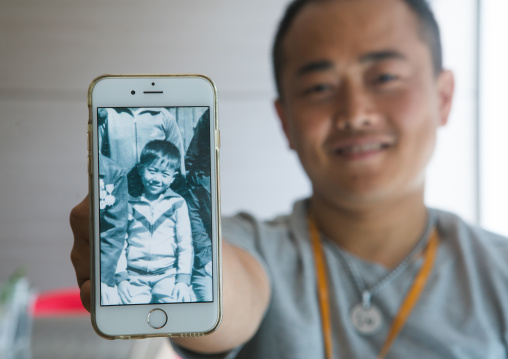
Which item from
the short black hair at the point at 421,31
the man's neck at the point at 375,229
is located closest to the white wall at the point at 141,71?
the short black hair at the point at 421,31

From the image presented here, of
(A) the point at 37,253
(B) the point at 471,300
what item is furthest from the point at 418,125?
(A) the point at 37,253

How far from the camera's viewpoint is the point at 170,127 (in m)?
0.23

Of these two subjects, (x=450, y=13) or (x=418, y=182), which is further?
(x=450, y=13)

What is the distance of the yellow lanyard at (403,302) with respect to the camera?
0.46m

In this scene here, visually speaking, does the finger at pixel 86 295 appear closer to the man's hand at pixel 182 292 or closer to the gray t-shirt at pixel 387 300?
the man's hand at pixel 182 292

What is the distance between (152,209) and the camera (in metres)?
0.22

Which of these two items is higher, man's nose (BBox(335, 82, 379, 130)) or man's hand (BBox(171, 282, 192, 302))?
man's nose (BBox(335, 82, 379, 130))

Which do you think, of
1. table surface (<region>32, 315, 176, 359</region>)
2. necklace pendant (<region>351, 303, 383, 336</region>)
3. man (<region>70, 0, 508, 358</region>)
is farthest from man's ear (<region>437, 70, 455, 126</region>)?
table surface (<region>32, 315, 176, 359</region>)

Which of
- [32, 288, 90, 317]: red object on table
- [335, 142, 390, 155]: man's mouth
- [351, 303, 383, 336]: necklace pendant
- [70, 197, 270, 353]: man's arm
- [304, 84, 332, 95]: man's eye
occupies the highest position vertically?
[304, 84, 332, 95]: man's eye

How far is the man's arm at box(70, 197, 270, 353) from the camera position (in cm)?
24

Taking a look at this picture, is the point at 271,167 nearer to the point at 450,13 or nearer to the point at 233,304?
the point at 450,13

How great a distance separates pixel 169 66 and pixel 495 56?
2.02ft

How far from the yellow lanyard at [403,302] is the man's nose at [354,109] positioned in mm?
129

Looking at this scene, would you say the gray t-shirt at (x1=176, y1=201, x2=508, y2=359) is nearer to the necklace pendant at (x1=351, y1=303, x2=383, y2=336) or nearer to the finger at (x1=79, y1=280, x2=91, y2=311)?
the necklace pendant at (x1=351, y1=303, x2=383, y2=336)
